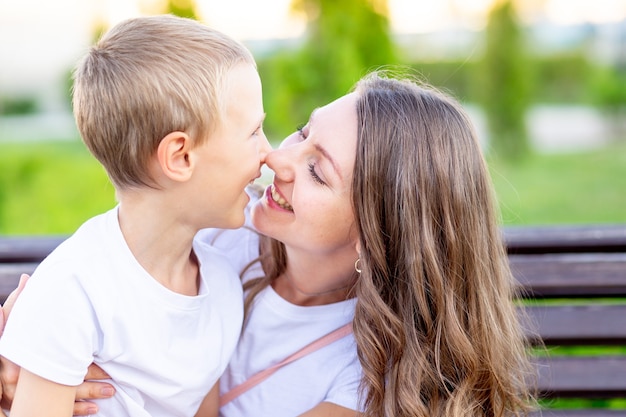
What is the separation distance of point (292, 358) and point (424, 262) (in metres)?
0.45

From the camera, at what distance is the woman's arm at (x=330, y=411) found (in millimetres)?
1998

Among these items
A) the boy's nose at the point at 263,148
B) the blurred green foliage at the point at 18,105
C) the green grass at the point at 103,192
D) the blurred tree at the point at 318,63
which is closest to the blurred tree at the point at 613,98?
the green grass at the point at 103,192

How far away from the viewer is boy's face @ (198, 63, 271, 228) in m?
1.79

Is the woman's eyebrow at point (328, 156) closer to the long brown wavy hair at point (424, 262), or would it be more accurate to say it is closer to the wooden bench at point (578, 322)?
the long brown wavy hair at point (424, 262)

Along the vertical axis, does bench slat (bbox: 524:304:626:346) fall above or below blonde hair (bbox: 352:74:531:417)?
below

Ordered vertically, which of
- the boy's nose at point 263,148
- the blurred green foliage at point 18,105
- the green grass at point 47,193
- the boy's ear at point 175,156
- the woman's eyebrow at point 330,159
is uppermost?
the boy's ear at point 175,156

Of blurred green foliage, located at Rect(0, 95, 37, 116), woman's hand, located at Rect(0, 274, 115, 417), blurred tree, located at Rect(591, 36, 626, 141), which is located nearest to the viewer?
woman's hand, located at Rect(0, 274, 115, 417)

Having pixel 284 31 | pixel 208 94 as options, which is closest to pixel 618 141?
pixel 284 31

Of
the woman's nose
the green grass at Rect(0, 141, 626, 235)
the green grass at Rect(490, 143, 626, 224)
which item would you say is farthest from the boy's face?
the green grass at Rect(0, 141, 626, 235)

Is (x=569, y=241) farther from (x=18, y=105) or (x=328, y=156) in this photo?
(x=18, y=105)

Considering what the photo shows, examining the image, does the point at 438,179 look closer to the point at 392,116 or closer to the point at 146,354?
the point at 392,116

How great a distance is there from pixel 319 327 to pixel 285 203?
366mm

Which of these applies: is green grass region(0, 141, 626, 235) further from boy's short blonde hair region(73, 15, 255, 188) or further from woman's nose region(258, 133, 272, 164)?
boy's short blonde hair region(73, 15, 255, 188)

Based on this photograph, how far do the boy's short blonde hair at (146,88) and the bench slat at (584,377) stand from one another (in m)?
1.30
